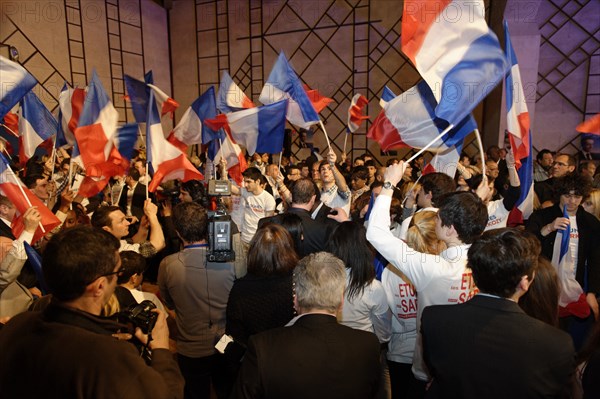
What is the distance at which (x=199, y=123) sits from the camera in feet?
16.7

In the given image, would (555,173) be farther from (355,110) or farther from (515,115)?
(355,110)

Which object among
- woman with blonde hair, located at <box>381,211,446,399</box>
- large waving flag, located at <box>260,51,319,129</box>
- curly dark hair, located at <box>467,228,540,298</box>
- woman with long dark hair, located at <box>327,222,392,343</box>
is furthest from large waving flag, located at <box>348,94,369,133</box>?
curly dark hair, located at <box>467,228,540,298</box>

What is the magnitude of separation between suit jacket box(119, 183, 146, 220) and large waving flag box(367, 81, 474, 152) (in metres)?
3.09

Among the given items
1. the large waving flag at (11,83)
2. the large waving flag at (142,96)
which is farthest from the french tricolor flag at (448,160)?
the large waving flag at (11,83)

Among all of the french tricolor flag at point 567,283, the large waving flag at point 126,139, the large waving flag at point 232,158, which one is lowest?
the french tricolor flag at point 567,283

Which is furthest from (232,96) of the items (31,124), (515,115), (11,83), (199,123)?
(515,115)

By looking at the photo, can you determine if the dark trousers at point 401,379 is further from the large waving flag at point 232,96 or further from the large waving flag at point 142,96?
the large waving flag at point 232,96

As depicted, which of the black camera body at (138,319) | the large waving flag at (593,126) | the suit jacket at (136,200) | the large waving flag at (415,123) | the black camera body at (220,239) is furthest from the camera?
the suit jacket at (136,200)

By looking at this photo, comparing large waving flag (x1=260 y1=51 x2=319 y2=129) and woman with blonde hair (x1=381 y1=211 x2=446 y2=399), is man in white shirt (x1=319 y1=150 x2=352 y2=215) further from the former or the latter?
woman with blonde hair (x1=381 y1=211 x2=446 y2=399)

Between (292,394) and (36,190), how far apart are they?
346 centimetres

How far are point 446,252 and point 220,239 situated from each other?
115 centimetres

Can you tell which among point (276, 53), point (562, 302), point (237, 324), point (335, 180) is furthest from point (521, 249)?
point (276, 53)

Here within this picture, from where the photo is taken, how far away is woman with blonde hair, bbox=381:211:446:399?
7.08ft

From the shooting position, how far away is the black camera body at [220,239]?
2.07m
